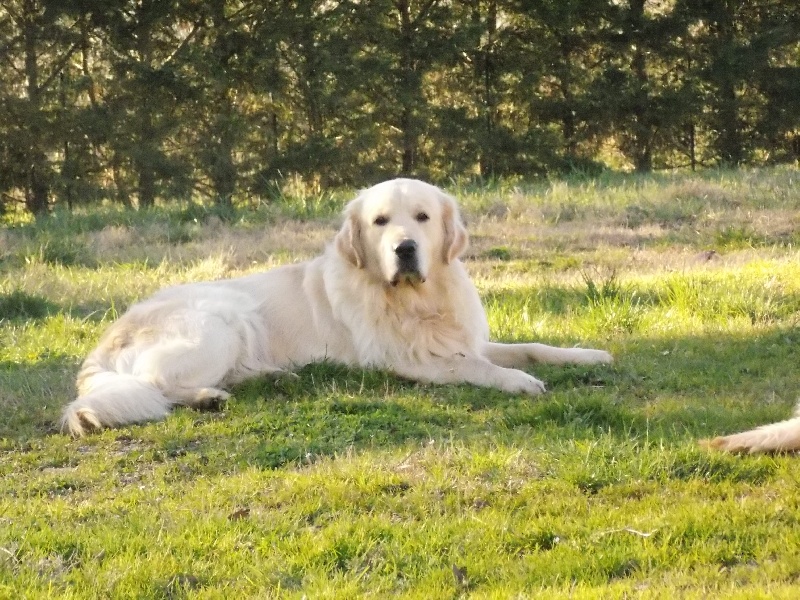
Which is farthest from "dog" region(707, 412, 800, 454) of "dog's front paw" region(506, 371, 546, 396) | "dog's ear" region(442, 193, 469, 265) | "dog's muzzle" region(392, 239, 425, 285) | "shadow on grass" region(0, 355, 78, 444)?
"shadow on grass" region(0, 355, 78, 444)

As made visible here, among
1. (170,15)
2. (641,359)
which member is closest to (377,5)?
(170,15)

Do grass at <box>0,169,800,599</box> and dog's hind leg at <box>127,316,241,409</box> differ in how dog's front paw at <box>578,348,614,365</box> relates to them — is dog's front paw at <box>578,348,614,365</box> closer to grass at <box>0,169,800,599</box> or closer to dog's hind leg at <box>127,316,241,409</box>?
grass at <box>0,169,800,599</box>

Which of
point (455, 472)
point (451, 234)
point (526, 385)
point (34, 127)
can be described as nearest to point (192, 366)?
point (451, 234)

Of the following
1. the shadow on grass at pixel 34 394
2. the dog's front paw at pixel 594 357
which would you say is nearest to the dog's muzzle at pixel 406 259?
the dog's front paw at pixel 594 357

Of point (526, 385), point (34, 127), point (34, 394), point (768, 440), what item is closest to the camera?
point (768, 440)

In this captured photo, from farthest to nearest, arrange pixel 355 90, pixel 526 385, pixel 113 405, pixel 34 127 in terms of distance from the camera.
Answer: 1. pixel 355 90
2. pixel 34 127
3. pixel 526 385
4. pixel 113 405

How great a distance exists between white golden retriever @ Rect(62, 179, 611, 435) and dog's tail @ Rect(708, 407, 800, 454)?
4.77 ft

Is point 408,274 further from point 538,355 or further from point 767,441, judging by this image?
point 767,441

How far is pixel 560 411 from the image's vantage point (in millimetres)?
4250

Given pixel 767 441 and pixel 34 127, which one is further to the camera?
pixel 34 127

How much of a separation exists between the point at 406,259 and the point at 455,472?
5.81 feet

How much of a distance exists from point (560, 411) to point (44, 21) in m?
18.1

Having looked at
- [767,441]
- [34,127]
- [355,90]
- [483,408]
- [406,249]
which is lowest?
[483,408]

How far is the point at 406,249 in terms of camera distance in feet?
16.7
